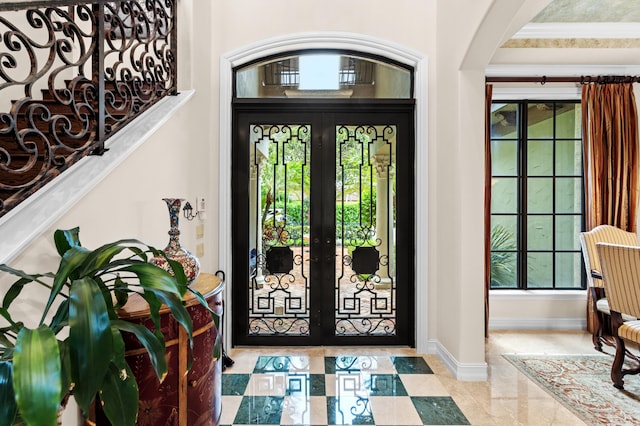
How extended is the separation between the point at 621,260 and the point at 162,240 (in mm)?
3188

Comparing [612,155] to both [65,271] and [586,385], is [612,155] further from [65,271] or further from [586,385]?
[65,271]

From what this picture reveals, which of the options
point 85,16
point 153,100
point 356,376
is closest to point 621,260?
point 356,376

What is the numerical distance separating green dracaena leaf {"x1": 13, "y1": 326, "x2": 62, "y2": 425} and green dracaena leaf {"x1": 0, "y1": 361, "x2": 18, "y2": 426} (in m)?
0.13

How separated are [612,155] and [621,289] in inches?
76.8

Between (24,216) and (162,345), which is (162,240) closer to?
(24,216)

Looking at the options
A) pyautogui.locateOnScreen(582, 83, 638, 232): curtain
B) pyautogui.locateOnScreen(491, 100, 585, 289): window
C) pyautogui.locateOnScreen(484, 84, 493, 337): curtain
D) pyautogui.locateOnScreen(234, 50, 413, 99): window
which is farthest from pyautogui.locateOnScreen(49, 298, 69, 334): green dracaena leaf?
pyautogui.locateOnScreen(582, 83, 638, 232): curtain

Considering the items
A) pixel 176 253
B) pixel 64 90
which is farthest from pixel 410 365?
pixel 64 90

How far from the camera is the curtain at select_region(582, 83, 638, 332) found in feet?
12.1

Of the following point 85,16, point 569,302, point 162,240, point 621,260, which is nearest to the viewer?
point 85,16

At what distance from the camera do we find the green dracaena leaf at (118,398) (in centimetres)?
80

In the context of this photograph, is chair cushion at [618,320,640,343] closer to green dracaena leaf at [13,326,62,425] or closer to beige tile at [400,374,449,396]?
beige tile at [400,374,449,396]

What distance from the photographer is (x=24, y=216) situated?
124cm

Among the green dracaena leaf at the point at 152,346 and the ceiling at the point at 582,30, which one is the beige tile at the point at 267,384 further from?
the ceiling at the point at 582,30

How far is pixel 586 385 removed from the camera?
8.66 ft
